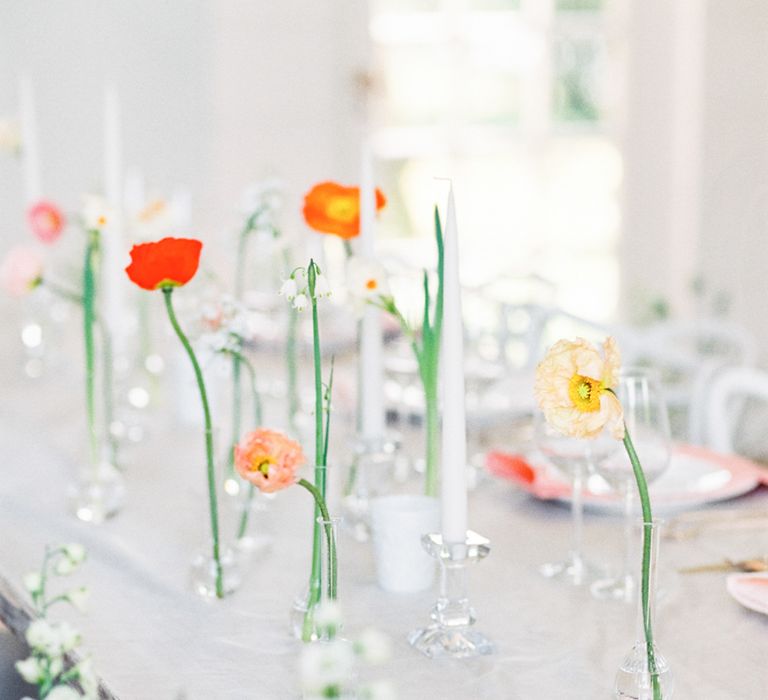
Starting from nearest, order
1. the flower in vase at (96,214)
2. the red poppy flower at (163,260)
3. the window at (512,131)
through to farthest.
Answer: the red poppy flower at (163,260) → the flower in vase at (96,214) → the window at (512,131)

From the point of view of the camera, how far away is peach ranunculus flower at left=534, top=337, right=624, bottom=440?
0.80m

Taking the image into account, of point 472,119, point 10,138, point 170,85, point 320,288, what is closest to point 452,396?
point 320,288

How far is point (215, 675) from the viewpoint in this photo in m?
0.95

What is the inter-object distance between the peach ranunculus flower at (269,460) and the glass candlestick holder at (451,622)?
0.15 meters

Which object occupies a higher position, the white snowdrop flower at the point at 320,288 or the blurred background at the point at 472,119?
the blurred background at the point at 472,119

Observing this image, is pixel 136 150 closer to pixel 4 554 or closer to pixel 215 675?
pixel 4 554

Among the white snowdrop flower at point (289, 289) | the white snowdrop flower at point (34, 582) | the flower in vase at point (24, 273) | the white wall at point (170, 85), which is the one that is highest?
the white wall at point (170, 85)

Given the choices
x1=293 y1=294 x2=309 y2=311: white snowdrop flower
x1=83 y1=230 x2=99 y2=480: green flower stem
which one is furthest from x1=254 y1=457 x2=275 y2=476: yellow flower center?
x1=83 y1=230 x2=99 y2=480: green flower stem

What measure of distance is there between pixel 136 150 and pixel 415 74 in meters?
0.98

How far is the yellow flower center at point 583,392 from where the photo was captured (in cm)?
80

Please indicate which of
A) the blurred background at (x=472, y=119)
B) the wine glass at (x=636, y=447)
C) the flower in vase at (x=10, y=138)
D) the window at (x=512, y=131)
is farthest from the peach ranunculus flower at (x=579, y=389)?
the window at (x=512, y=131)

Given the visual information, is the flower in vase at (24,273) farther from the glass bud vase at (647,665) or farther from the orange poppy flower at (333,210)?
the glass bud vase at (647,665)

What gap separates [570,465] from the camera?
1.14 metres

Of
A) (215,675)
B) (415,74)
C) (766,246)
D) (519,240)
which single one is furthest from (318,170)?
(215,675)
